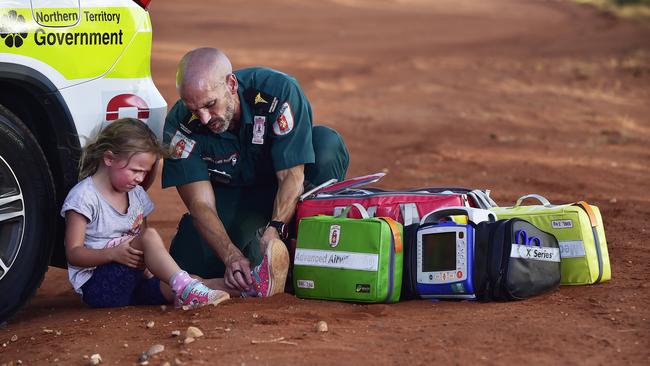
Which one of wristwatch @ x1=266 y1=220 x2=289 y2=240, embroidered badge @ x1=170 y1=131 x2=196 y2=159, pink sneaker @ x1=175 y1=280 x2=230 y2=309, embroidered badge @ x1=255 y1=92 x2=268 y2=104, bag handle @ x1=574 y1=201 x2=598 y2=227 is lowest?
pink sneaker @ x1=175 y1=280 x2=230 y2=309

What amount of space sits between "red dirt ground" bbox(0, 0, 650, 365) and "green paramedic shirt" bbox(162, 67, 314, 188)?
32.5 inches

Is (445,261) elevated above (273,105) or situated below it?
below

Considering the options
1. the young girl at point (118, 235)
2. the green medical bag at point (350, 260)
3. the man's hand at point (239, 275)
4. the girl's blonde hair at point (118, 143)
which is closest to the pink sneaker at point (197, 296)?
the young girl at point (118, 235)

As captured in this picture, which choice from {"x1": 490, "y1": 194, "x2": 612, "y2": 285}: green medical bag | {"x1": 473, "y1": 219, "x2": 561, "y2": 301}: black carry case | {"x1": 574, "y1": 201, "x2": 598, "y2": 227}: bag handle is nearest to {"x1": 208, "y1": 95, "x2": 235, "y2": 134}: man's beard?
{"x1": 473, "y1": 219, "x2": 561, "y2": 301}: black carry case

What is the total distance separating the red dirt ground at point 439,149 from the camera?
454 centimetres

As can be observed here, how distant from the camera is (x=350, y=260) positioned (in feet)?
17.5

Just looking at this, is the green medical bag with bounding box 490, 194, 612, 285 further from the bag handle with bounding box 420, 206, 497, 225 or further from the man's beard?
the man's beard

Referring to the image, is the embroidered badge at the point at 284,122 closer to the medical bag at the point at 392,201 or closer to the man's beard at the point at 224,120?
the man's beard at the point at 224,120

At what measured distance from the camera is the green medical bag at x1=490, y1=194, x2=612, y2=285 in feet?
17.8

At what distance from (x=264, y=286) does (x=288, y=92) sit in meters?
1.06

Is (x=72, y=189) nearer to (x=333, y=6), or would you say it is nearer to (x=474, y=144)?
(x=474, y=144)

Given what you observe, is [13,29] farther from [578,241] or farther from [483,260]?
[578,241]

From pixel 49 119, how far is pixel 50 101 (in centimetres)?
10

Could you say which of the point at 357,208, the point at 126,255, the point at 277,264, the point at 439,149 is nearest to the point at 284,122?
the point at 357,208
